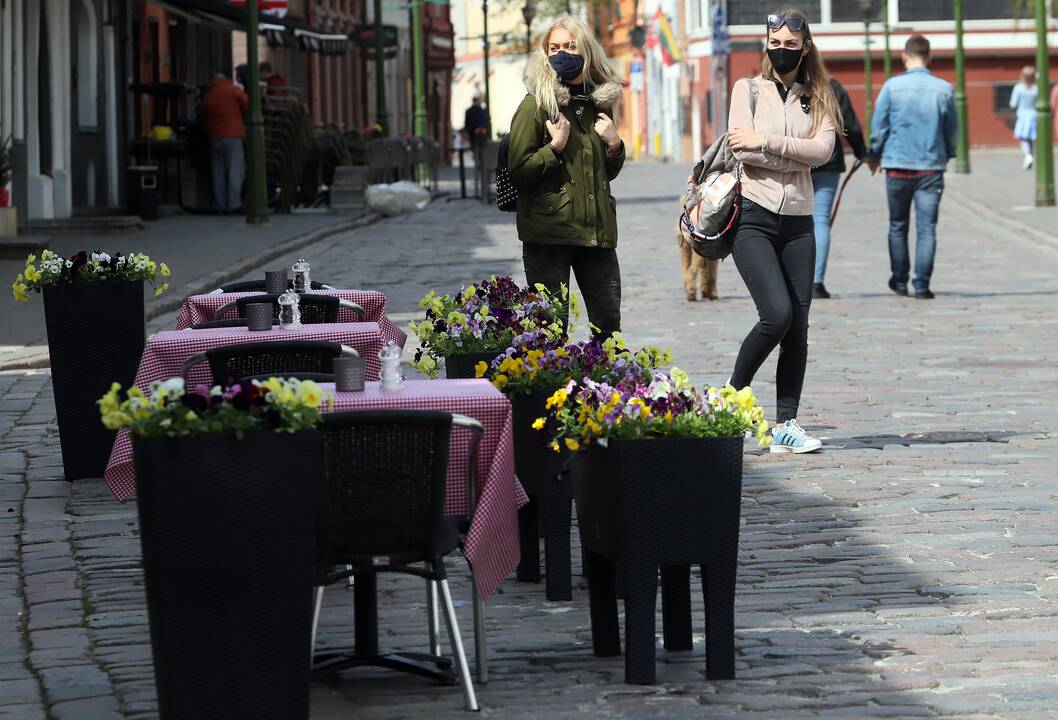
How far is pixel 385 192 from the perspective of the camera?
3466cm

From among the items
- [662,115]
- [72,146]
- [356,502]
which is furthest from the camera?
[662,115]

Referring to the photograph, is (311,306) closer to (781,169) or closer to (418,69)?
(781,169)

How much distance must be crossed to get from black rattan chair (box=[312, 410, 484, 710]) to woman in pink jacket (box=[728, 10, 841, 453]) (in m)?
3.85

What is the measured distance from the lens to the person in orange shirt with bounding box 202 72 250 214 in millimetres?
32406

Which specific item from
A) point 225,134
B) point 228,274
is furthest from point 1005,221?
point 225,134

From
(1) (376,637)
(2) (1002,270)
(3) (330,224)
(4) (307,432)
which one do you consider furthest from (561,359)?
(3) (330,224)

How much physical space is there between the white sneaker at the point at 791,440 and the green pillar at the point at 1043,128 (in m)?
19.7

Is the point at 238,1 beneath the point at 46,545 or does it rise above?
above

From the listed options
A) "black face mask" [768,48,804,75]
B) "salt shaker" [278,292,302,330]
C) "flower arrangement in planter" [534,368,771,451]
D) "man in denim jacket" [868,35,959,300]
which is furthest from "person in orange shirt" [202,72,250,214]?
"flower arrangement in planter" [534,368,771,451]

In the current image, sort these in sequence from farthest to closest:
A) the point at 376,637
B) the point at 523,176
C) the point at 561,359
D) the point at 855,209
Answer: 1. the point at 855,209
2. the point at 523,176
3. the point at 561,359
4. the point at 376,637

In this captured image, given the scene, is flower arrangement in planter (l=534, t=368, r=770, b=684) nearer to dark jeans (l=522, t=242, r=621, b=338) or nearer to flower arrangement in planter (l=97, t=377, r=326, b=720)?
flower arrangement in planter (l=97, t=377, r=326, b=720)

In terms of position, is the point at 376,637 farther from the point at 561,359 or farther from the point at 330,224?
the point at 330,224

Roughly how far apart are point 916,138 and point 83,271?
876 centimetres

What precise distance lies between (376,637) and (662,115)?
272 ft
